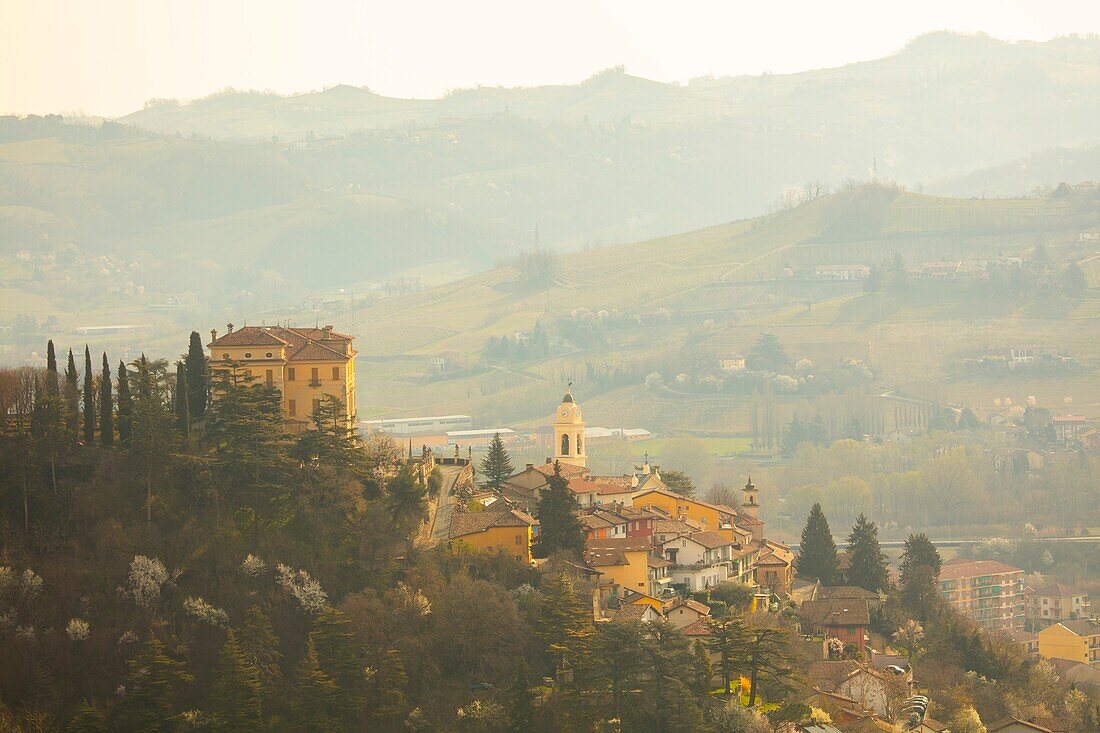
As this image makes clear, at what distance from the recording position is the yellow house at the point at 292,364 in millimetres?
64812

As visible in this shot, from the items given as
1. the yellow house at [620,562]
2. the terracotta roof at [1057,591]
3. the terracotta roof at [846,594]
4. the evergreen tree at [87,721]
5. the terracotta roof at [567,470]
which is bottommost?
the terracotta roof at [1057,591]

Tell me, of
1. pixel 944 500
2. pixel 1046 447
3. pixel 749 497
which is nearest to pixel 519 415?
pixel 1046 447

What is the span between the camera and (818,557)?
7731 cm

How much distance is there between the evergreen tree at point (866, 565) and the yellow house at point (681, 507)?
5.45 meters

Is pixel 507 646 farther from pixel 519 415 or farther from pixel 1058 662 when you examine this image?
pixel 519 415

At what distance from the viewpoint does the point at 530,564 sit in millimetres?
61875

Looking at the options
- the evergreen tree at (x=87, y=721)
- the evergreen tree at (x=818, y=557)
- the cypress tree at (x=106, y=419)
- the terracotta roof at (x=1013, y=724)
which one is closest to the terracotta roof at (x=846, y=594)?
the evergreen tree at (x=818, y=557)

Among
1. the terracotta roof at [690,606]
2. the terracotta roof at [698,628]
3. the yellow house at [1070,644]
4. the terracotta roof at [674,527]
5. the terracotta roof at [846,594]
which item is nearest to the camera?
the terracotta roof at [698,628]

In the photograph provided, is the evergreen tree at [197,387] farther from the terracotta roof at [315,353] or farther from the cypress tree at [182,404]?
the terracotta roof at [315,353]

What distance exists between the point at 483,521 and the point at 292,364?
8596 mm

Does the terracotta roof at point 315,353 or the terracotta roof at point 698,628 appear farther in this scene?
the terracotta roof at point 315,353

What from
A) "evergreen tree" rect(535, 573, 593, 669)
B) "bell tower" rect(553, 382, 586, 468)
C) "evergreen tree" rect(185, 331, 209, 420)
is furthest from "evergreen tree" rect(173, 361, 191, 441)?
"bell tower" rect(553, 382, 586, 468)

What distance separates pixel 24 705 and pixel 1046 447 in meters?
132

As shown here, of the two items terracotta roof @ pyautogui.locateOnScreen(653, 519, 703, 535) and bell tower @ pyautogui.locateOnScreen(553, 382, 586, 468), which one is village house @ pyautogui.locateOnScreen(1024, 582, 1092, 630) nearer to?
bell tower @ pyautogui.locateOnScreen(553, 382, 586, 468)
